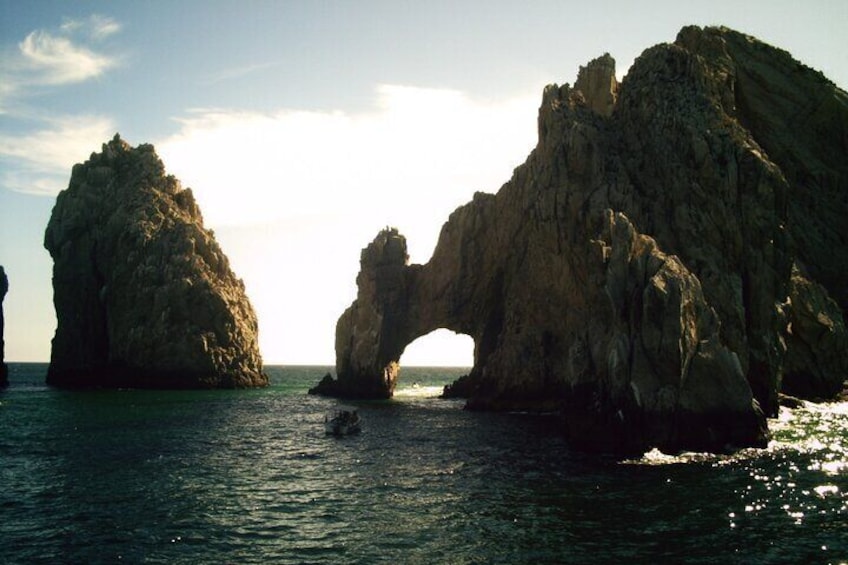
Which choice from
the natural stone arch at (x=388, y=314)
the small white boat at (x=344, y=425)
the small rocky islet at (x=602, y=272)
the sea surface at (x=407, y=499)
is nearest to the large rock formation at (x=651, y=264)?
the small rocky islet at (x=602, y=272)

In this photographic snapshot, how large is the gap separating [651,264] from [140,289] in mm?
89748

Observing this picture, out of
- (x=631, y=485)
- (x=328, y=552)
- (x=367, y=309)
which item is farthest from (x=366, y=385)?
(x=328, y=552)

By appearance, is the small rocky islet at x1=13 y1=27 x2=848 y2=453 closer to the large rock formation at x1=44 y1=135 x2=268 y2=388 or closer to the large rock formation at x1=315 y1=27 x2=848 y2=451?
the large rock formation at x1=315 y1=27 x2=848 y2=451

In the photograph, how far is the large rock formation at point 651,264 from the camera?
4134 centimetres

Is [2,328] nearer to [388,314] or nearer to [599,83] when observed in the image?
[388,314]

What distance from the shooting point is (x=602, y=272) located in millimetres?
45062

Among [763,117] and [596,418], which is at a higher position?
[763,117]

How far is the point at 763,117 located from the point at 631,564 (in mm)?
81974

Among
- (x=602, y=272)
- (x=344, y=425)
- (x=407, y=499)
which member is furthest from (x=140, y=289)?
(x=407, y=499)

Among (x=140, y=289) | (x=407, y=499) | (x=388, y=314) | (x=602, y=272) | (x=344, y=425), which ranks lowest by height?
(x=407, y=499)

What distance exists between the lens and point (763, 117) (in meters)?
86.9

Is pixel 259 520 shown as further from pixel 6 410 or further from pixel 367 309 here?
pixel 367 309

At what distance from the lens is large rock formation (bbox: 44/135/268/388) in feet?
345

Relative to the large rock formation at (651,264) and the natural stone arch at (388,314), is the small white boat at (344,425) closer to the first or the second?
the large rock formation at (651,264)
